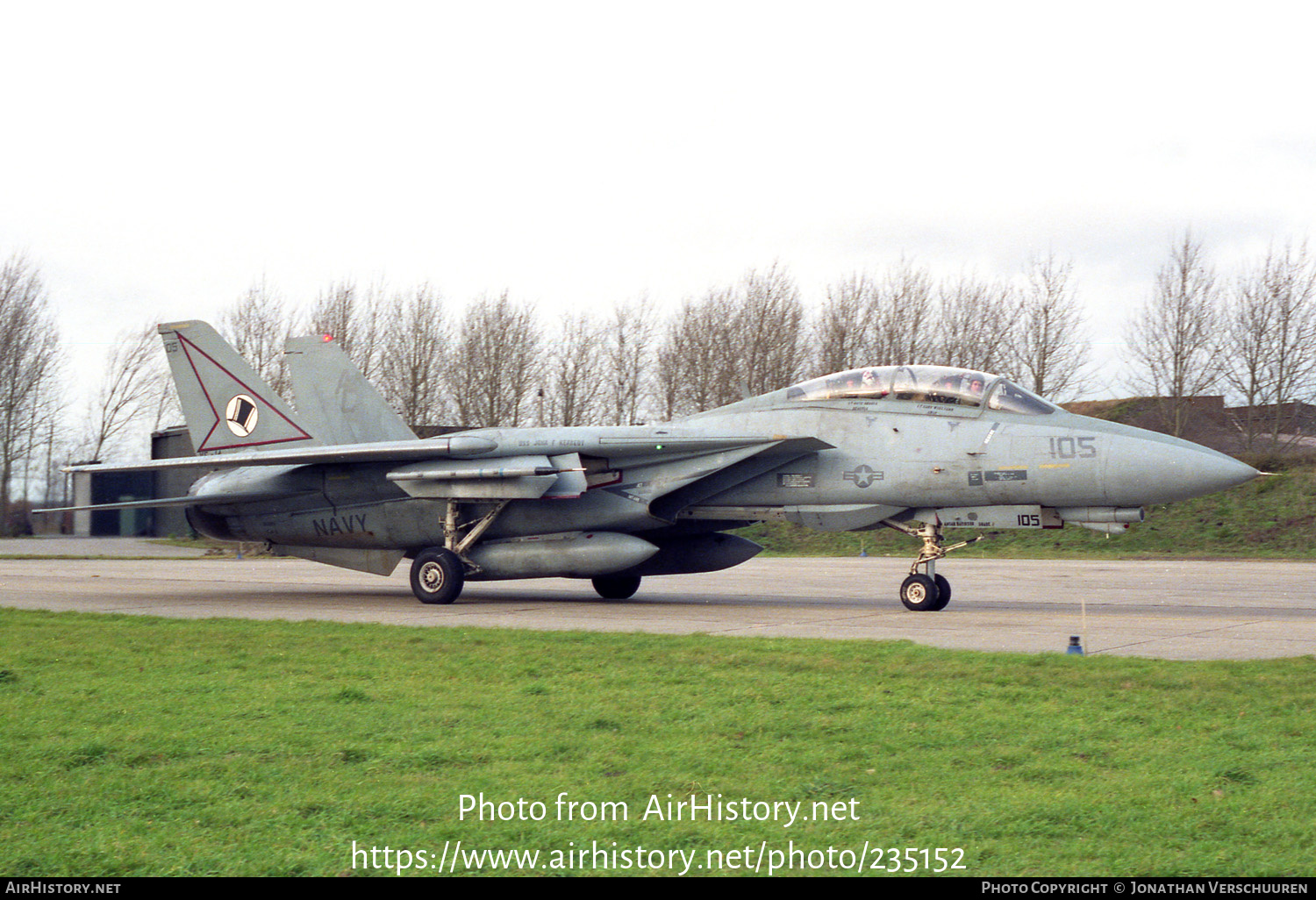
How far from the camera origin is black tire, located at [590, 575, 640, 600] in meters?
16.3

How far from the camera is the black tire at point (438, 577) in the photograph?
589 inches

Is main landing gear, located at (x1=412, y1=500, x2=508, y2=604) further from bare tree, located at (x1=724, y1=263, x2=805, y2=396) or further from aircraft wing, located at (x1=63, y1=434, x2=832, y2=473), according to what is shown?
bare tree, located at (x1=724, y1=263, x2=805, y2=396)

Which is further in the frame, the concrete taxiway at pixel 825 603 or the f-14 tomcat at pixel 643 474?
the f-14 tomcat at pixel 643 474

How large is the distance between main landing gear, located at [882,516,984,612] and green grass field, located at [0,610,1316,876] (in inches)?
182

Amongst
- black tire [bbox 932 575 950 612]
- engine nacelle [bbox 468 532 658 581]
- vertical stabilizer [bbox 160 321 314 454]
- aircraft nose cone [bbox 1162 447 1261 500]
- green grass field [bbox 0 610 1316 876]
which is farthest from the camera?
vertical stabilizer [bbox 160 321 314 454]

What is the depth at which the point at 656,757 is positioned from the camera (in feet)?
16.9

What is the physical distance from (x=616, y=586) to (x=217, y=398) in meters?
6.67

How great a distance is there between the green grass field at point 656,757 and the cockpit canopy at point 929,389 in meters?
5.26

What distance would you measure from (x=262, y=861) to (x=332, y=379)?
14170 mm

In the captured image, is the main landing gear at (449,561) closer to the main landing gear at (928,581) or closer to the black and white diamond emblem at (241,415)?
the black and white diamond emblem at (241,415)

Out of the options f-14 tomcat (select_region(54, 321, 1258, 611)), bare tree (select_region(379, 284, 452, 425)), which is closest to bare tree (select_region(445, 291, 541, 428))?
bare tree (select_region(379, 284, 452, 425))

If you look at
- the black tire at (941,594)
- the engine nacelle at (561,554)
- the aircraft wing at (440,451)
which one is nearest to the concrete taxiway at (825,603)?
the black tire at (941,594)
